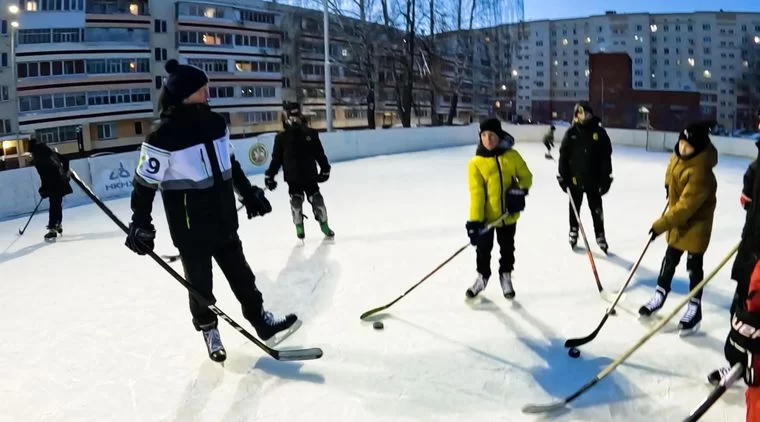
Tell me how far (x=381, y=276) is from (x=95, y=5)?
46.0 feet

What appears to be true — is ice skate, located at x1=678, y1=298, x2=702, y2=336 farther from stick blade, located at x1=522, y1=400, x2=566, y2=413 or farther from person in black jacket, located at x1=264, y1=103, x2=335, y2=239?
person in black jacket, located at x1=264, y1=103, x2=335, y2=239

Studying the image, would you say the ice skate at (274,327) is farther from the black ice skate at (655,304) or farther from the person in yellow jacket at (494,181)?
the black ice skate at (655,304)

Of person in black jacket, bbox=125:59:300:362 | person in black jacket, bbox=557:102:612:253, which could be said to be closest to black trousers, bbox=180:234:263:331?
person in black jacket, bbox=125:59:300:362

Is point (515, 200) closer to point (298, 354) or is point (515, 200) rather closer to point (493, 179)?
point (493, 179)

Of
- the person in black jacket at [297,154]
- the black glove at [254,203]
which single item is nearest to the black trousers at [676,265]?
the black glove at [254,203]

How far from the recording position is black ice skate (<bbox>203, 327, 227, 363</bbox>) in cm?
333

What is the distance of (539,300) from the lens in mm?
4363

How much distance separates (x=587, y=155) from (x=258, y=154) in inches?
340

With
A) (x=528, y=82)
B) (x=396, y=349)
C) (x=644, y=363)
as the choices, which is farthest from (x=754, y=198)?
(x=528, y=82)

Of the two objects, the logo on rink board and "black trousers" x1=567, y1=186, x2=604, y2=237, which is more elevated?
the logo on rink board

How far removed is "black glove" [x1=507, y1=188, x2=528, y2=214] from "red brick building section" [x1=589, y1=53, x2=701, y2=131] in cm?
2426

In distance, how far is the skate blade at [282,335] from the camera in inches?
144

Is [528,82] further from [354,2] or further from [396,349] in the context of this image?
[396,349]

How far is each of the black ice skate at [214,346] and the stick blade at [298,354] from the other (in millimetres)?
295
